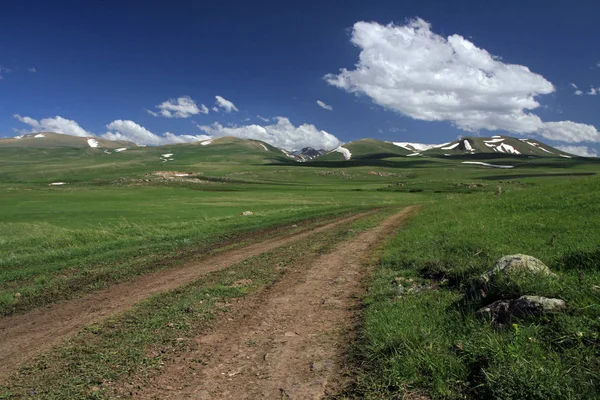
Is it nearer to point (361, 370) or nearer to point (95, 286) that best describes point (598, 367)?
point (361, 370)

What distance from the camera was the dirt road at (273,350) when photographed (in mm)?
5746

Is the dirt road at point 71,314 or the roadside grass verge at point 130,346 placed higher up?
the roadside grass verge at point 130,346

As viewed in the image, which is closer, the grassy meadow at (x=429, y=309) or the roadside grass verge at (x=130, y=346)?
the grassy meadow at (x=429, y=309)

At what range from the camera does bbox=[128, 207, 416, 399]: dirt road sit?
18.9 ft

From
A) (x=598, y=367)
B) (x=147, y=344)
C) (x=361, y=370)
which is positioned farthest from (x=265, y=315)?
(x=598, y=367)

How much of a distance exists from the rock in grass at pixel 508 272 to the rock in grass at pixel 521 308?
2.81ft

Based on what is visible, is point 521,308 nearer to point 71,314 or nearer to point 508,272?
point 508,272

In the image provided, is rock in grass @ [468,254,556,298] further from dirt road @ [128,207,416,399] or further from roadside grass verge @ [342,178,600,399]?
dirt road @ [128,207,416,399]

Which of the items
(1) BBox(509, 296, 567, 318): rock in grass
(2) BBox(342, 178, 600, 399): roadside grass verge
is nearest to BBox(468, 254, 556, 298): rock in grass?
(2) BBox(342, 178, 600, 399): roadside grass verge

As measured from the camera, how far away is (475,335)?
20.4 ft

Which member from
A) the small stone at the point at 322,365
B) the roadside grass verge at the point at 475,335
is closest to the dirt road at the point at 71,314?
the small stone at the point at 322,365

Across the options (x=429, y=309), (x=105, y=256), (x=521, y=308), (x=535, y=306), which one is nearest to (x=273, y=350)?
(x=429, y=309)

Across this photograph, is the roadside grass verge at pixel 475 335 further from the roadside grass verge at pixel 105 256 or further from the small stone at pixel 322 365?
the roadside grass verge at pixel 105 256

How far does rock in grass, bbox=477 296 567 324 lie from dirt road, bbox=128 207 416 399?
2.83 m
